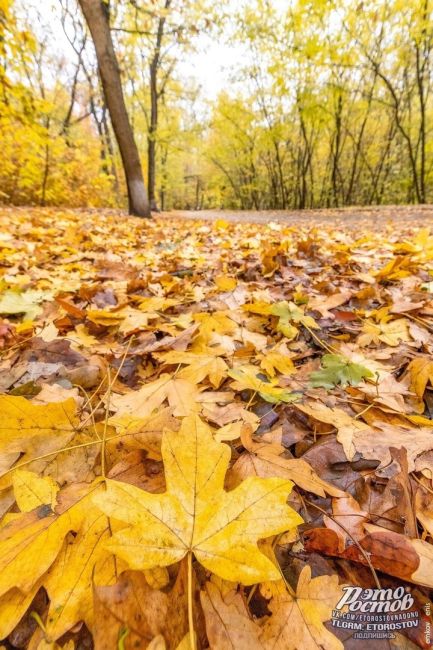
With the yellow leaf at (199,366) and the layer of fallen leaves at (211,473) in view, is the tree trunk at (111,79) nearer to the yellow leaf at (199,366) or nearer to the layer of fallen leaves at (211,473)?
the layer of fallen leaves at (211,473)

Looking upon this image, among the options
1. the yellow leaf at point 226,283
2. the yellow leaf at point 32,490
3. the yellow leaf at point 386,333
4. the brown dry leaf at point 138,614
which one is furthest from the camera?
the yellow leaf at point 226,283

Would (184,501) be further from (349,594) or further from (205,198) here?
(205,198)

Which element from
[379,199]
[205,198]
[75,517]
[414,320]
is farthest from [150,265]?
[205,198]

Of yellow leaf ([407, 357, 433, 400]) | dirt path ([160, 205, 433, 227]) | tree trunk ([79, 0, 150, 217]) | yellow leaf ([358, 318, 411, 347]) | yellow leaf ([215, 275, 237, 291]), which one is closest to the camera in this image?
yellow leaf ([407, 357, 433, 400])

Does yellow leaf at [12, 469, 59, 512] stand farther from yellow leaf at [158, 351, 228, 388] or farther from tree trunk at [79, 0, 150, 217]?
tree trunk at [79, 0, 150, 217]

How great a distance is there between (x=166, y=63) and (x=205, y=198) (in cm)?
2397

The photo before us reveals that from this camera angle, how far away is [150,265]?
7.67 feet

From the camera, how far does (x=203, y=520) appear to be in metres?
0.47

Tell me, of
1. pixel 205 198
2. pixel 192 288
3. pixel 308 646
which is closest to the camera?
pixel 308 646

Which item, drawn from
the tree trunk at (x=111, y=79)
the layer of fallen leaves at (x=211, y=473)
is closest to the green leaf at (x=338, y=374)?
the layer of fallen leaves at (x=211, y=473)

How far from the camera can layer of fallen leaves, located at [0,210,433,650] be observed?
45 centimetres

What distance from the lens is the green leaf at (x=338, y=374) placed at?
100 cm

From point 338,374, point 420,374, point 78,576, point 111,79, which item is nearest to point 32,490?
point 78,576

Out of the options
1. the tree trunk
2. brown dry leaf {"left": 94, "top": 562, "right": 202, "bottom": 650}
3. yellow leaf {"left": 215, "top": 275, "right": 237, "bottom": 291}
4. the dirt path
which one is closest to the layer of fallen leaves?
brown dry leaf {"left": 94, "top": 562, "right": 202, "bottom": 650}
